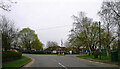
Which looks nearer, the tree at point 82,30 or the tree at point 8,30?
the tree at point 8,30

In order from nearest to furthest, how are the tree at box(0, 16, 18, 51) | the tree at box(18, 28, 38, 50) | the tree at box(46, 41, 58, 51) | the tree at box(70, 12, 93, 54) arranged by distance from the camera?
the tree at box(0, 16, 18, 51)
the tree at box(70, 12, 93, 54)
the tree at box(18, 28, 38, 50)
the tree at box(46, 41, 58, 51)

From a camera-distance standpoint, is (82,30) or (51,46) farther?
(51,46)

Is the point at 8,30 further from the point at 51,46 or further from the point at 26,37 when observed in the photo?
the point at 51,46

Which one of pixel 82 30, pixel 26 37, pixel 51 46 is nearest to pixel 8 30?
pixel 82 30

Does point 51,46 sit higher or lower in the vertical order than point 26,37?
lower

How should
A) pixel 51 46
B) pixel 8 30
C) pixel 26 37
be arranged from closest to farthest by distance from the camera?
1. pixel 8 30
2. pixel 26 37
3. pixel 51 46

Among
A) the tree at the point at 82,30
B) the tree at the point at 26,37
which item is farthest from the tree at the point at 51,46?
the tree at the point at 82,30

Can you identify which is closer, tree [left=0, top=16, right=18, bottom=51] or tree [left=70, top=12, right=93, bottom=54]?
tree [left=0, top=16, right=18, bottom=51]

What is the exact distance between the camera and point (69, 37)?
44688 millimetres

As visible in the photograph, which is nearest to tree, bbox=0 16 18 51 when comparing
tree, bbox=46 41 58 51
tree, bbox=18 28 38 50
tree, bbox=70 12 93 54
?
tree, bbox=70 12 93 54

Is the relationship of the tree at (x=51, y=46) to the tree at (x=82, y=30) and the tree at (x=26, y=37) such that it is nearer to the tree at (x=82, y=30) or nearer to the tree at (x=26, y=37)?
the tree at (x=26, y=37)

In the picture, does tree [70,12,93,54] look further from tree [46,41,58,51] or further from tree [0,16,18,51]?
tree [46,41,58,51]

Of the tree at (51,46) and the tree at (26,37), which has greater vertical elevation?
the tree at (26,37)

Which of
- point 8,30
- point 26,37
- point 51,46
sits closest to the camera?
point 8,30
